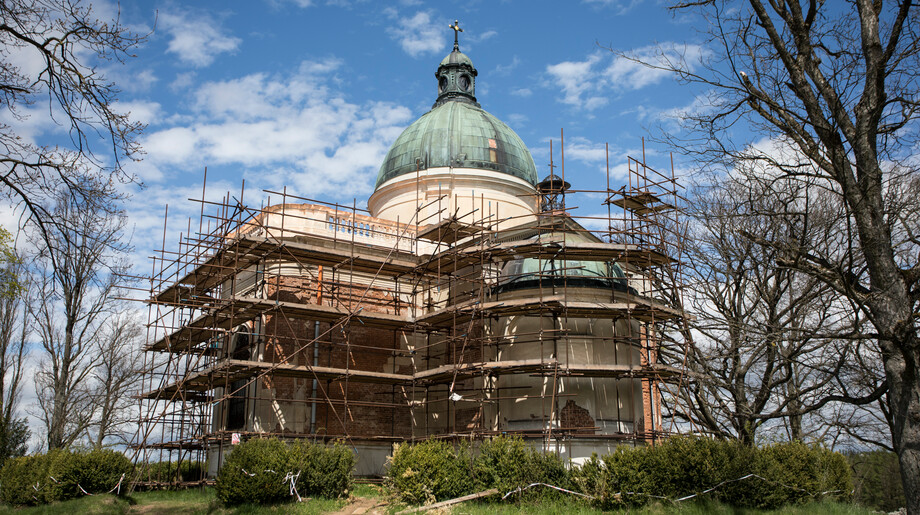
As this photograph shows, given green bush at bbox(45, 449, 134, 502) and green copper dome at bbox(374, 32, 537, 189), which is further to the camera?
green copper dome at bbox(374, 32, 537, 189)

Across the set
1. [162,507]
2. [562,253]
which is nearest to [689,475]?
[562,253]

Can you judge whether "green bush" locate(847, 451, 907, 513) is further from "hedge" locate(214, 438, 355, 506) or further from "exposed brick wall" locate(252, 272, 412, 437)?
"hedge" locate(214, 438, 355, 506)

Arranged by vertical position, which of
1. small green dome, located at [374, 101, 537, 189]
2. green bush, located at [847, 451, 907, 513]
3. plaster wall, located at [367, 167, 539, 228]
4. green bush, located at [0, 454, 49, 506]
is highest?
small green dome, located at [374, 101, 537, 189]

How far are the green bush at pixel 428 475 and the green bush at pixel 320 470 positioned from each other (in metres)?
1.25

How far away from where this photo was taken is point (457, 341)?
23328 millimetres

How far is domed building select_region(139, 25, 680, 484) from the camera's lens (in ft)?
69.3

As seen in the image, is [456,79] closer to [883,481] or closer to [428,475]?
[428,475]

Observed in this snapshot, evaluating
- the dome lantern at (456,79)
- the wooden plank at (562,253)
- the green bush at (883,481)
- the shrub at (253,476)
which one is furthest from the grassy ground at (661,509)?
the green bush at (883,481)

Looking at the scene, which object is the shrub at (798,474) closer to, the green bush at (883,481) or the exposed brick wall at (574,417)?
the exposed brick wall at (574,417)

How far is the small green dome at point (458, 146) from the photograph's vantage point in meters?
30.3

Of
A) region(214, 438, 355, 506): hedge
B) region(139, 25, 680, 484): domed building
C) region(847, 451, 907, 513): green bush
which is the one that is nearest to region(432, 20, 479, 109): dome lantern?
region(139, 25, 680, 484): domed building

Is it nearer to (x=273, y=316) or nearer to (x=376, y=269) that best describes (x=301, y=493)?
(x=273, y=316)

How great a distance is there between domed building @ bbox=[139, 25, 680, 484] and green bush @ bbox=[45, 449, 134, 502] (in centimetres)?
141

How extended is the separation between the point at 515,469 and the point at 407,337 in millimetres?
8991
